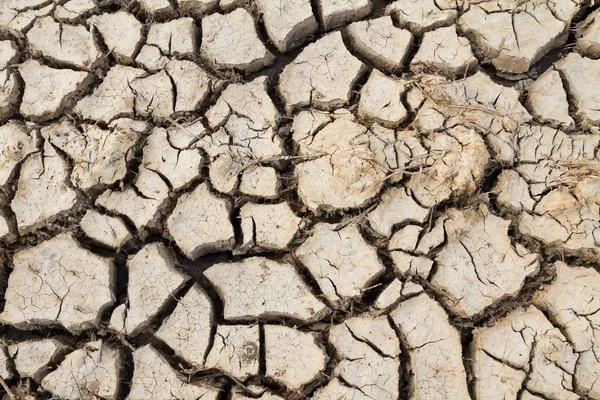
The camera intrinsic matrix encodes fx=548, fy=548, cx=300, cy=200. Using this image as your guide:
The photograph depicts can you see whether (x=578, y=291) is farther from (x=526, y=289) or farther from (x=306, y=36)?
(x=306, y=36)

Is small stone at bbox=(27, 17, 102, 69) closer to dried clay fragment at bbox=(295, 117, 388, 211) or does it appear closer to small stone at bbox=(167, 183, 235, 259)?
small stone at bbox=(167, 183, 235, 259)

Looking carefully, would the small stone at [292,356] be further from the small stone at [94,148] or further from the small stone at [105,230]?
the small stone at [94,148]

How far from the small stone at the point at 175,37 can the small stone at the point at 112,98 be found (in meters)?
0.16

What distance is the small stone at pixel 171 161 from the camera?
2459mm

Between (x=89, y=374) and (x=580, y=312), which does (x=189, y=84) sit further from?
(x=580, y=312)

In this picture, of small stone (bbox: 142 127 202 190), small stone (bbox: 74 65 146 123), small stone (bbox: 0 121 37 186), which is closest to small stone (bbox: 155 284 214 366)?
small stone (bbox: 142 127 202 190)

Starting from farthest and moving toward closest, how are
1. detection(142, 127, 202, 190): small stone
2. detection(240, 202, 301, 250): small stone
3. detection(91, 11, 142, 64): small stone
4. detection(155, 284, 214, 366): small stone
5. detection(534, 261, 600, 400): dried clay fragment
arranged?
detection(91, 11, 142, 64): small stone, detection(142, 127, 202, 190): small stone, detection(240, 202, 301, 250): small stone, detection(155, 284, 214, 366): small stone, detection(534, 261, 600, 400): dried clay fragment

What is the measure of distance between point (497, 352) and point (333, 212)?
0.87m

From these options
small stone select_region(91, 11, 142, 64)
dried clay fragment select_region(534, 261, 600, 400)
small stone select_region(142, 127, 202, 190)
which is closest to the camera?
dried clay fragment select_region(534, 261, 600, 400)

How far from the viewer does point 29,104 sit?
262 centimetres

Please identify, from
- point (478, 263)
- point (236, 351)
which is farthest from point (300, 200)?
point (478, 263)

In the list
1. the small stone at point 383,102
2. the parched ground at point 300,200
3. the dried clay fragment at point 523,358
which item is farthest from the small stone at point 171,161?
the dried clay fragment at point 523,358

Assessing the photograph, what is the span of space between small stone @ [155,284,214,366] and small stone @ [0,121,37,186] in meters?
1.03

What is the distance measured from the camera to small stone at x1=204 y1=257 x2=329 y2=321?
2266 millimetres
